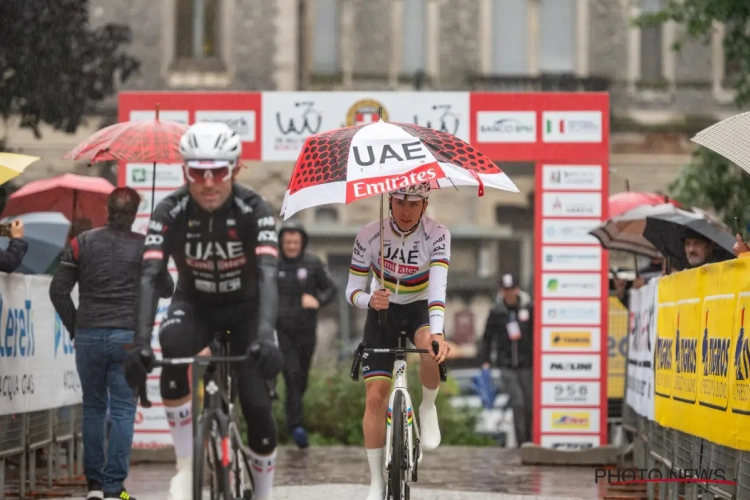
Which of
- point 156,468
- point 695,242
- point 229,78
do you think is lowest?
point 156,468

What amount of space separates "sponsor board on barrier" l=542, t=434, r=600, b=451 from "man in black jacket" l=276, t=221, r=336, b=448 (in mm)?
2720

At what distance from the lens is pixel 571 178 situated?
1698 cm

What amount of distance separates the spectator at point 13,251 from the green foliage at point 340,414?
7.75 m

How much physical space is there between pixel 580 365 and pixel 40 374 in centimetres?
605

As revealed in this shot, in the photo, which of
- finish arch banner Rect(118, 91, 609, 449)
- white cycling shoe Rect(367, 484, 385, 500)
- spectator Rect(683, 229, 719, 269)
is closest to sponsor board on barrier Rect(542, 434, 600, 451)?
finish arch banner Rect(118, 91, 609, 449)

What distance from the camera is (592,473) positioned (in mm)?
16203

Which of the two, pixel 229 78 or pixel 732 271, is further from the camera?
pixel 229 78

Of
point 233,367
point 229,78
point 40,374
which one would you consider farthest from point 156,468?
point 229,78

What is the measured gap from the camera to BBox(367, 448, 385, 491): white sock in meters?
10.3

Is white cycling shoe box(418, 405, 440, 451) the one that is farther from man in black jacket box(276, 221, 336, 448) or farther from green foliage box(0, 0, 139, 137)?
green foliage box(0, 0, 139, 137)

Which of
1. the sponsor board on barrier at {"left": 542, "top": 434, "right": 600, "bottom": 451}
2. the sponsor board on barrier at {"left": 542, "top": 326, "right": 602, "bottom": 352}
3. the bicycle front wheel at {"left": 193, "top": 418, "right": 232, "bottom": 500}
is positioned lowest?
the sponsor board on barrier at {"left": 542, "top": 434, "right": 600, "bottom": 451}

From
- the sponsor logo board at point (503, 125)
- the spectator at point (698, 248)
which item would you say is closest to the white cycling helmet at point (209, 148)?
the spectator at point (698, 248)

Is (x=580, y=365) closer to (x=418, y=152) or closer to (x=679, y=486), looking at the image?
(x=679, y=486)

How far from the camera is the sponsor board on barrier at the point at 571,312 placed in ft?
55.9
